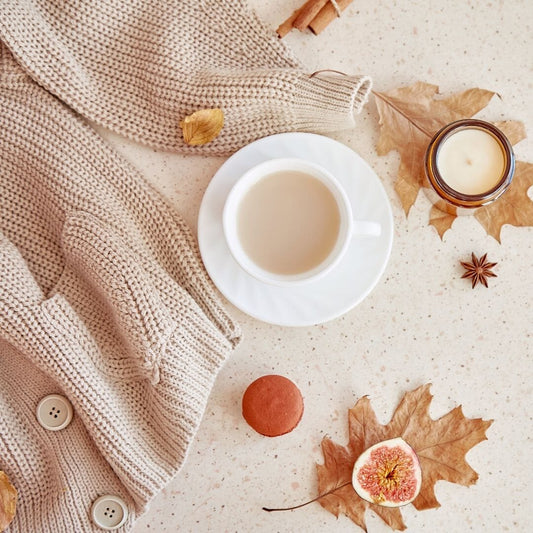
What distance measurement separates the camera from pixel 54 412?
1.07m

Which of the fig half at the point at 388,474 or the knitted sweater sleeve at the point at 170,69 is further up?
the knitted sweater sleeve at the point at 170,69

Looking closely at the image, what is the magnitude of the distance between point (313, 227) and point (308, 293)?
120mm

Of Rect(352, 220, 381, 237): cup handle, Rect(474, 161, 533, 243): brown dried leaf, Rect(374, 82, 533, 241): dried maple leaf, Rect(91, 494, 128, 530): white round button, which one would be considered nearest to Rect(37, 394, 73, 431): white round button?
Rect(91, 494, 128, 530): white round button

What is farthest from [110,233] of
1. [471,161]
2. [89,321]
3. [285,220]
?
[471,161]

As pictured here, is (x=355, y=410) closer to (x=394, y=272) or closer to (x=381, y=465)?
(x=381, y=465)

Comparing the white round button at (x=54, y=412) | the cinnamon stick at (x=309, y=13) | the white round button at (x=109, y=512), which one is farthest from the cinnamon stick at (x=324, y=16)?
the white round button at (x=109, y=512)

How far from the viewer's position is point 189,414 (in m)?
1.05

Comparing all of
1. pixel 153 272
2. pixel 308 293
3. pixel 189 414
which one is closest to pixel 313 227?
pixel 308 293

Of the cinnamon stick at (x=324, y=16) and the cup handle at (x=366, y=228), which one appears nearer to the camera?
the cup handle at (x=366, y=228)

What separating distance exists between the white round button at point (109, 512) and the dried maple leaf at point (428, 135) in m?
0.75

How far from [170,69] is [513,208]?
69 centimetres

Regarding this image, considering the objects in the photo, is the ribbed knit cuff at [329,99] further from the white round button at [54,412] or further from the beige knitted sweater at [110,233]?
the white round button at [54,412]

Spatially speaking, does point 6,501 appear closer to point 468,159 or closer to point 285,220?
point 285,220

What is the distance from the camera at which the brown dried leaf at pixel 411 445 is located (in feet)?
3.55
